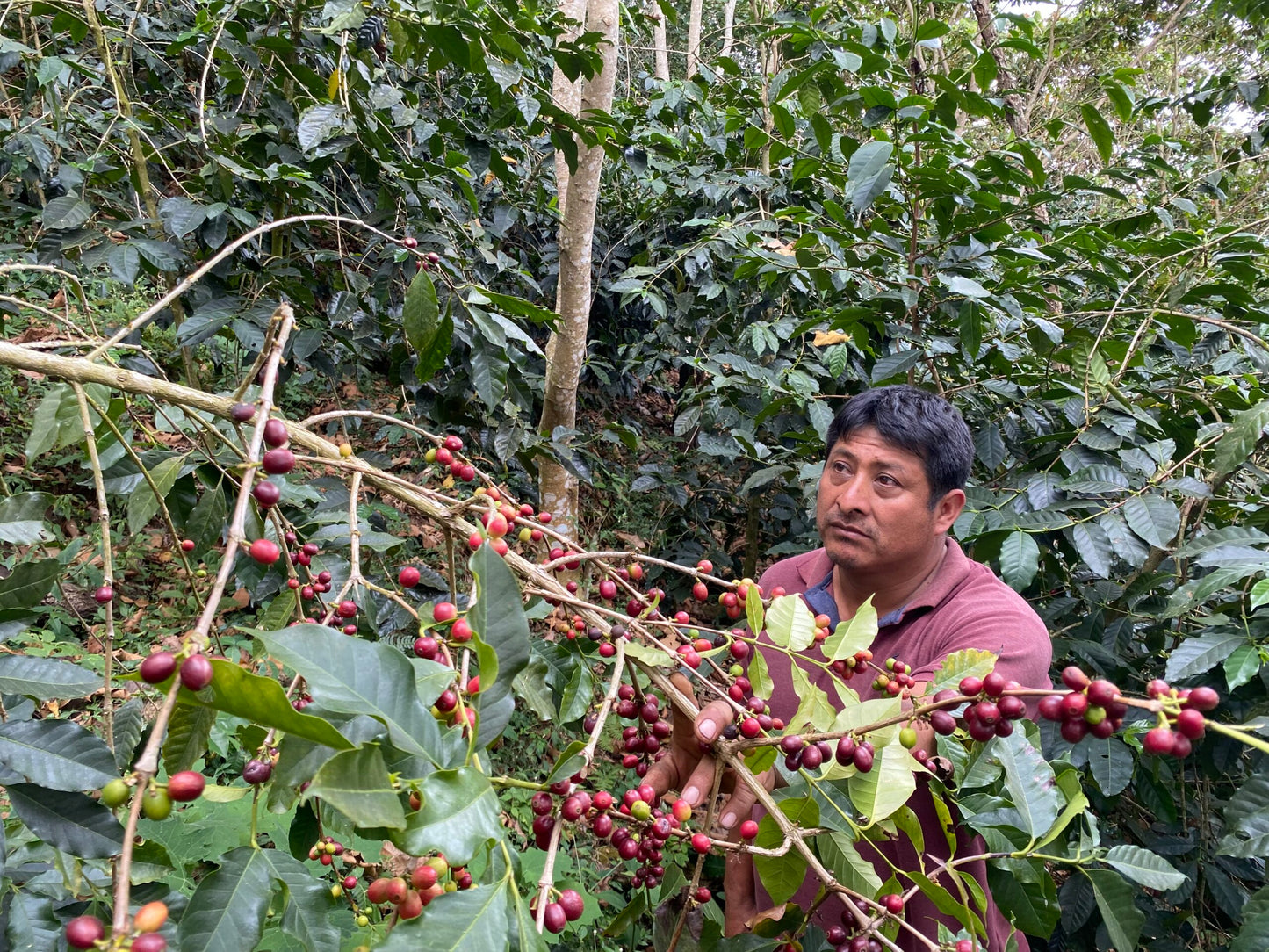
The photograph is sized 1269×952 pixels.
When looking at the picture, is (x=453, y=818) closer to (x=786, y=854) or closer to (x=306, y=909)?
(x=306, y=909)

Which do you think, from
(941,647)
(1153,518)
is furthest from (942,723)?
(1153,518)

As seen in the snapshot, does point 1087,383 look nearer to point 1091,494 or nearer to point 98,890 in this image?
point 1091,494

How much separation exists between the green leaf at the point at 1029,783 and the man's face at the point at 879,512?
3.12 feet

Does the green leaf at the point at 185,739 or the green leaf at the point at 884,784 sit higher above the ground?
the green leaf at the point at 185,739

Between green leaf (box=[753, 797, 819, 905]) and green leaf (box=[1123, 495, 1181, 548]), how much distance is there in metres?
1.28

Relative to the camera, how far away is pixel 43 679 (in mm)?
725

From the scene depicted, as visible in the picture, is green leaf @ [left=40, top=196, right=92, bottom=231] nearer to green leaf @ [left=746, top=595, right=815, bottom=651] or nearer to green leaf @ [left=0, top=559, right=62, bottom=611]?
green leaf @ [left=0, top=559, right=62, bottom=611]

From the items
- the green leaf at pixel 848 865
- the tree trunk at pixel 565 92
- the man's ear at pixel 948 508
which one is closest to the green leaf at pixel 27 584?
the green leaf at pixel 848 865

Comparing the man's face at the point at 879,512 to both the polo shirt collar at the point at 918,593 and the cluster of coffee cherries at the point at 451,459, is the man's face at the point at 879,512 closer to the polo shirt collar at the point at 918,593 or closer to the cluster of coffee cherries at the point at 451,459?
the polo shirt collar at the point at 918,593

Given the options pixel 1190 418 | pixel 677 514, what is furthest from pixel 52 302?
pixel 1190 418

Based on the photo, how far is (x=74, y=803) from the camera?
640mm

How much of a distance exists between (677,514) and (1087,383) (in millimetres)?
2215

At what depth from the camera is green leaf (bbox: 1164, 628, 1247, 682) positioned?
1472 mm

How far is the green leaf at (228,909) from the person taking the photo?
523 millimetres
